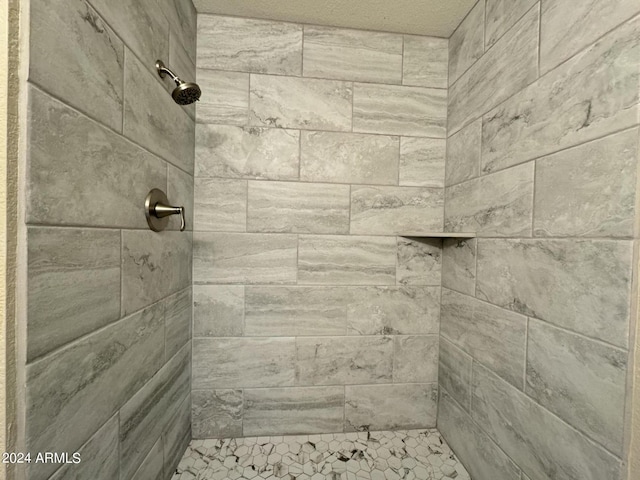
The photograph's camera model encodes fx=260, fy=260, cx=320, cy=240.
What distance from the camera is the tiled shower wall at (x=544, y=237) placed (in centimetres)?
49

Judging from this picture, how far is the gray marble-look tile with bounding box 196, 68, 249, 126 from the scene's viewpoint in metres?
1.00

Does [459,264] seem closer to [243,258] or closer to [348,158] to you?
[348,158]

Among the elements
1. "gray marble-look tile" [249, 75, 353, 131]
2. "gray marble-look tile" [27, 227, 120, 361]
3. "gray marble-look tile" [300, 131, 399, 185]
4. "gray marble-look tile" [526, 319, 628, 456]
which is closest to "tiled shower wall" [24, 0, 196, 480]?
"gray marble-look tile" [27, 227, 120, 361]

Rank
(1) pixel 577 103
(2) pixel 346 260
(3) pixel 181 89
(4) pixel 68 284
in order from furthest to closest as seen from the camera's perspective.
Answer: (2) pixel 346 260 → (3) pixel 181 89 → (1) pixel 577 103 → (4) pixel 68 284

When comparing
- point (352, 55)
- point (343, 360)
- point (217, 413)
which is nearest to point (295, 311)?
point (343, 360)

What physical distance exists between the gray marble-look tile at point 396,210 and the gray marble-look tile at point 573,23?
0.53m

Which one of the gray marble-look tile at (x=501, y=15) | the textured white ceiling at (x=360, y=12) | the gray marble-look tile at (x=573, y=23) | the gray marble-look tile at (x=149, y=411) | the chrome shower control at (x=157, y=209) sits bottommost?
the gray marble-look tile at (x=149, y=411)

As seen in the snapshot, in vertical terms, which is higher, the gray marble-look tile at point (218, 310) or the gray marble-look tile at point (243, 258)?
the gray marble-look tile at point (243, 258)

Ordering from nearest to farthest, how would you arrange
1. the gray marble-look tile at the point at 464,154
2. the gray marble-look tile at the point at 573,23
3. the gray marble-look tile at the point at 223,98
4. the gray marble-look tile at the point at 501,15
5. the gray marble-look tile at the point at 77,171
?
the gray marble-look tile at the point at 77,171 → the gray marble-look tile at the point at 573,23 → the gray marble-look tile at the point at 501,15 → the gray marble-look tile at the point at 464,154 → the gray marble-look tile at the point at 223,98

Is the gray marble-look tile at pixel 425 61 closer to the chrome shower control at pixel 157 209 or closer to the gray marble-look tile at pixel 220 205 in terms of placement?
the gray marble-look tile at pixel 220 205

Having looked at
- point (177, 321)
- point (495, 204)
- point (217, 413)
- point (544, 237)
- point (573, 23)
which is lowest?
point (217, 413)

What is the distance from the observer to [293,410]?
106 cm

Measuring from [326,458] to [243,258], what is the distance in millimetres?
808

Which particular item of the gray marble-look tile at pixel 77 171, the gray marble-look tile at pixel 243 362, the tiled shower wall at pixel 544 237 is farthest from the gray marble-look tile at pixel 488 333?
the gray marble-look tile at pixel 77 171
